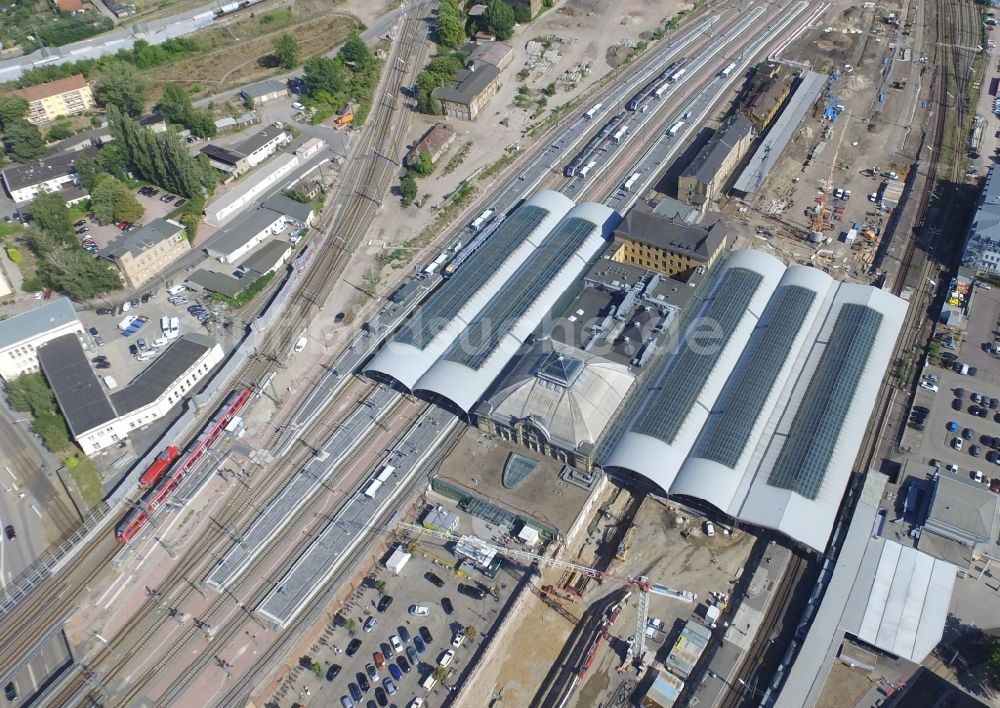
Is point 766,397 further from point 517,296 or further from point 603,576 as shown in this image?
point 517,296

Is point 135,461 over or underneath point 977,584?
underneath

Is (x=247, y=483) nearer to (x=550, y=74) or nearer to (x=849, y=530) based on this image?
(x=849, y=530)

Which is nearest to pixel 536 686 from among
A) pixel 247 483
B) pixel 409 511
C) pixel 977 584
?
pixel 409 511

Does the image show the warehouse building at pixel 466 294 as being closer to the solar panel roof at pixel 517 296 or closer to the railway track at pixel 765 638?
the solar panel roof at pixel 517 296

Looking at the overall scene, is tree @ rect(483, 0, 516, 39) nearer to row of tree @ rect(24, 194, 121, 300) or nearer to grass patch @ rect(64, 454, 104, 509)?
row of tree @ rect(24, 194, 121, 300)

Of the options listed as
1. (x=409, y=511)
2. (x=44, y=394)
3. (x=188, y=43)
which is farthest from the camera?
(x=188, y=43)

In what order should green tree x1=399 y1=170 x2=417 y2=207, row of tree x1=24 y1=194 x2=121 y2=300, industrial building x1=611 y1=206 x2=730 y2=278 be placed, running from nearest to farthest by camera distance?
1. industrial building x1=611 y1=206 x2=730 y2=278
2. row of tree x1=24 y1=194 x2=121 y2=300
3. green tree x1=399 y1=170 x2=417 y2=207

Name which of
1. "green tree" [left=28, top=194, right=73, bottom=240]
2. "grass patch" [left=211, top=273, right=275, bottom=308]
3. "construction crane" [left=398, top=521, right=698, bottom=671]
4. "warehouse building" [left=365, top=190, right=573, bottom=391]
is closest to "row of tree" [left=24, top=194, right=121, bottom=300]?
"green tree" [left=28, top=194, right=73, bottom=240]
